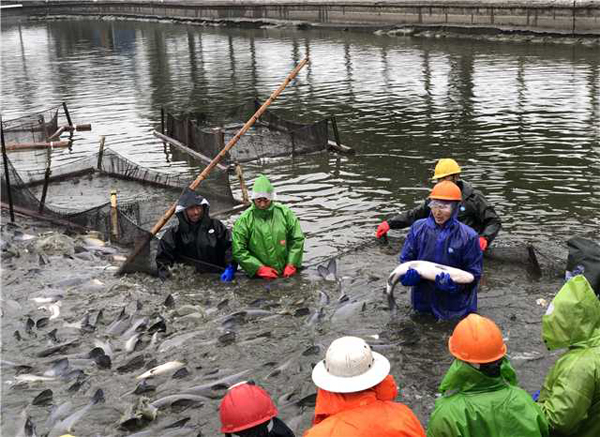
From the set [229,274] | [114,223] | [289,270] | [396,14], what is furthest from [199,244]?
[396,14]

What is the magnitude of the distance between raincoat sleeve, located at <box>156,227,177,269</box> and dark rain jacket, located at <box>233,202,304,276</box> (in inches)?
42.3

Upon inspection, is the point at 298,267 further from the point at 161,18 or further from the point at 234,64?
the point at 161,18

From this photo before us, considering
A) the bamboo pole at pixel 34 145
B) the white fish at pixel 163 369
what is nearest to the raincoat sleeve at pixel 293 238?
the white fish at pixel 163 369

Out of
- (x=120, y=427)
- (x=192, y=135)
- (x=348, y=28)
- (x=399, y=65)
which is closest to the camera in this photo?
(x=120, y=427)

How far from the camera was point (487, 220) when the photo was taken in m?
10.3

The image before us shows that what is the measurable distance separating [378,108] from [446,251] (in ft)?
59.6

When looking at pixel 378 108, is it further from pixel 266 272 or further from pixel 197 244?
pixel 266 272

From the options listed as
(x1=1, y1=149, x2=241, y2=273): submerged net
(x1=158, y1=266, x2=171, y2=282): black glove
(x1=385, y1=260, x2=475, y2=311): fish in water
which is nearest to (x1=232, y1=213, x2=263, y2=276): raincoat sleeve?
(x1=158, y1=266, x2=171, y2=282): black glove

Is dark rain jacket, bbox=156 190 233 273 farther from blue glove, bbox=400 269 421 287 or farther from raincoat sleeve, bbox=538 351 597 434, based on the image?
raincoat sleeve, bbox=538 351 597 434

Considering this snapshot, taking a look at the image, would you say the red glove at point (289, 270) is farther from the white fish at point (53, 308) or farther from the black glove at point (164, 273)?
the white fish at point (53, 308)

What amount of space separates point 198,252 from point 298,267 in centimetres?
155

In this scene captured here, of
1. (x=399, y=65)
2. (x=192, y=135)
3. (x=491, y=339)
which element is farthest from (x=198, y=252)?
(x=399, y=65)

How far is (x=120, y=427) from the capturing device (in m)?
7.45

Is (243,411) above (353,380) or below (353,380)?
below
